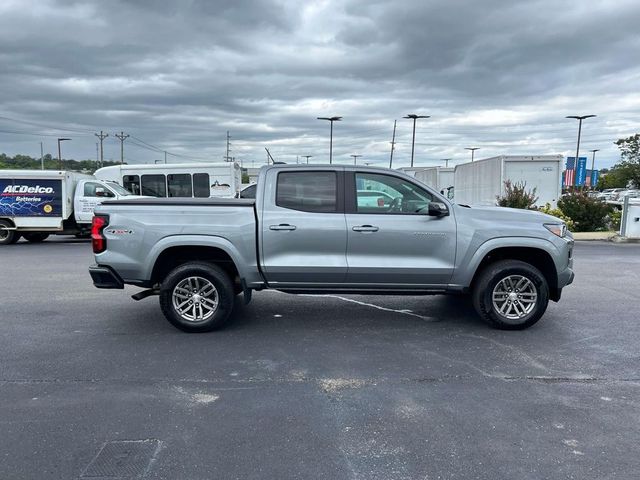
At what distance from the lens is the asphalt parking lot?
323 cm

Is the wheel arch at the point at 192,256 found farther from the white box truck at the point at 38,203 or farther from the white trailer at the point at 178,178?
the white trailer at the point at 178,178

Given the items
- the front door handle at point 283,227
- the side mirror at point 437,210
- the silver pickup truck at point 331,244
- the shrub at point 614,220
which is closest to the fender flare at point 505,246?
the silver pickup truck at point 331,244

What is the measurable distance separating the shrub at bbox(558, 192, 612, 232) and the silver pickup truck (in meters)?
14.9

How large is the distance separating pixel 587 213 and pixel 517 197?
119 inches

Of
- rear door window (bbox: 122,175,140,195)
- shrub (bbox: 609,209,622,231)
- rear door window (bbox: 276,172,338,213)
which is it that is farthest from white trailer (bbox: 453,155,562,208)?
rear door window (bbox: 276,172,338,213)

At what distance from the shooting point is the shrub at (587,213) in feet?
62.7

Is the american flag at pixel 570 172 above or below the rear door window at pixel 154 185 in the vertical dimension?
above

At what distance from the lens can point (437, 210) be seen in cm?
573

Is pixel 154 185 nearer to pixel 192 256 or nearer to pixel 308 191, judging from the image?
pixel 192 256

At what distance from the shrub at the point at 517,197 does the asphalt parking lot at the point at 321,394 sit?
11.6m

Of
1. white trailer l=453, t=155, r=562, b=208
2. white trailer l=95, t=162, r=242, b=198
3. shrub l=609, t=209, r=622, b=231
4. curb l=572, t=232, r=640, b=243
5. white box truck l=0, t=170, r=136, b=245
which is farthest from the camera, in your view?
white trailer l=95, t=162, r=242, b=198

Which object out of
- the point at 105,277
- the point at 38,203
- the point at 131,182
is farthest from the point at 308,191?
the point at 131,182

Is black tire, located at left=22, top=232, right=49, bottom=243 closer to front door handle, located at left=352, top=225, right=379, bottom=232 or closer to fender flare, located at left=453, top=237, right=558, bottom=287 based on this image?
front door handle, located at left=352, top=225, right=379, bottom=232

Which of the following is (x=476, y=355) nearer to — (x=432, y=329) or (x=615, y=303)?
(x=432, y=329)
